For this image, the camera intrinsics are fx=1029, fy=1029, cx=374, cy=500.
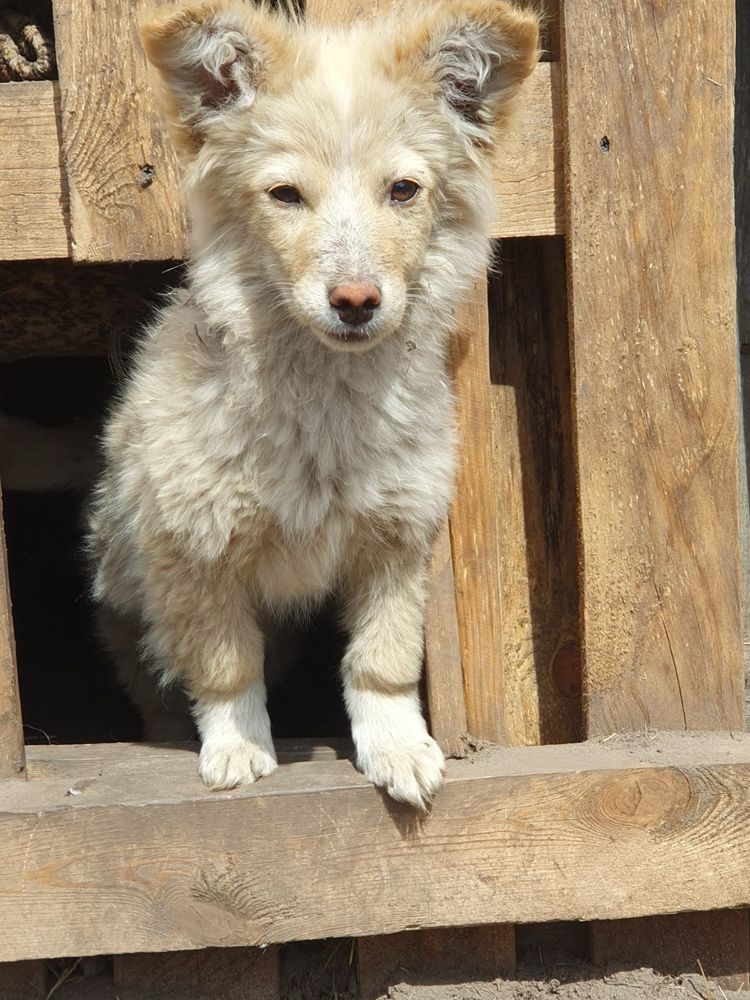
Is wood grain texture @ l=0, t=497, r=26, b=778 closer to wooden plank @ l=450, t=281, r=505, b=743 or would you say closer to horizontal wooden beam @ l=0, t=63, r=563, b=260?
horizontal wooden beam @ l=0, t=63, r=563, b=260

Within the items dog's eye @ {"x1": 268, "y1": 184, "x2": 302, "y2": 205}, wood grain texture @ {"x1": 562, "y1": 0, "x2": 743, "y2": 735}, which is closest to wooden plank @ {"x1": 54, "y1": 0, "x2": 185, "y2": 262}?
dog's eye @ {"x1": 268, "y1": 184, "x2": 302, "y2": 205}

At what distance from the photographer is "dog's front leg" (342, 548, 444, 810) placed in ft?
9.91

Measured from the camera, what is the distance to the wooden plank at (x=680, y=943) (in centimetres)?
306

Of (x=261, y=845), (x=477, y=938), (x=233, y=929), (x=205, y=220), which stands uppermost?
(x=205, y=220)

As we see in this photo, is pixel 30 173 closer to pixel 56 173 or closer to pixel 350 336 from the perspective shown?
pixel 56 173

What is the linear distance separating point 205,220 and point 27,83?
0.75m

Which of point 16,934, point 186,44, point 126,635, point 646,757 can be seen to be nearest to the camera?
point 186,44

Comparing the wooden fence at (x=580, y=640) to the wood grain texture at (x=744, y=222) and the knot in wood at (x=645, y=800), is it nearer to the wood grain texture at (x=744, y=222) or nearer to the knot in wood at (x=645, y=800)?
the knot in wood at (x=645, y=800)

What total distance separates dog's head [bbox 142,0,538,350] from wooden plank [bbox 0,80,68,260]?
528 mm

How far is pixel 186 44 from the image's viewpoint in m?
2.56

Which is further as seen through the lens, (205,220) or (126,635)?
(126,635)

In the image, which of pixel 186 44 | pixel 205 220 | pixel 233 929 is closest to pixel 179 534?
pixel 205 220

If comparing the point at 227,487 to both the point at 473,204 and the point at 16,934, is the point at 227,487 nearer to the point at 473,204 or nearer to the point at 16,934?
the point at 473,204

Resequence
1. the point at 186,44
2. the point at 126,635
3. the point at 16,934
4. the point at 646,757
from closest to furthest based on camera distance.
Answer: the point at 186,44 < the point at 16,934 < the point at 646,757 < the point at 126,635
